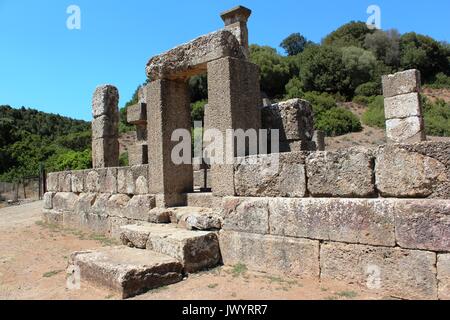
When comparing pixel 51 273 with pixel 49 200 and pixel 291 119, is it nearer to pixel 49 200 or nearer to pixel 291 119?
pixel 291 119

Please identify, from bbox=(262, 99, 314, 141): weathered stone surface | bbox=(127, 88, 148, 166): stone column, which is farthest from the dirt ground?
bbox=(127, 88, 148, 166): stone column

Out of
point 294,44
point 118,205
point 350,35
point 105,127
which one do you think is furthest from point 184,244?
point 294,44

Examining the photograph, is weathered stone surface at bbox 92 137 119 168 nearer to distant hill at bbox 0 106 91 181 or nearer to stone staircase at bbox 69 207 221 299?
→ stone staircase at bbox 69 207 221 299

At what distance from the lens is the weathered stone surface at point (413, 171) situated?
359 cm

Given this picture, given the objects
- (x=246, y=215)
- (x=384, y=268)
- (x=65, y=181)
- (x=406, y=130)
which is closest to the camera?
(x=384, y=268)

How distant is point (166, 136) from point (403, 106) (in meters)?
8.09

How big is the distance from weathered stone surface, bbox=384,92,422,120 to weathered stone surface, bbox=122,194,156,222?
8320 millimetres

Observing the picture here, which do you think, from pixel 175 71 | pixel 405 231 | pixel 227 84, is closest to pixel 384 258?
pixel 405 231

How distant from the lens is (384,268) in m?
3.89

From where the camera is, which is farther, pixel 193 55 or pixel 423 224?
pixel 193 55

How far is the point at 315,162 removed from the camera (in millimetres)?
4516

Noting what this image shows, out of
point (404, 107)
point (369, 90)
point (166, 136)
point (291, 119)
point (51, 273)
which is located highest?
point (369, 90)
